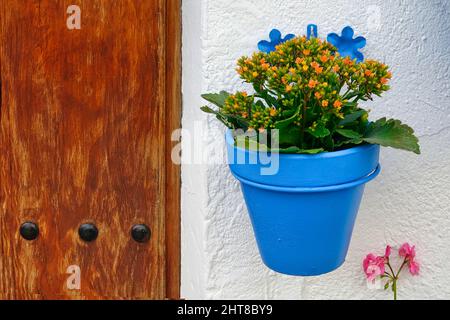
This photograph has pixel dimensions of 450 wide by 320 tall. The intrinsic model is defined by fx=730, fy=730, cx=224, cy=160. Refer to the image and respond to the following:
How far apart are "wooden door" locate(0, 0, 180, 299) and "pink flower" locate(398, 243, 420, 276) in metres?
0.56

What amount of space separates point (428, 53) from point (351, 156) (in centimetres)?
43

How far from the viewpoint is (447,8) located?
1636 millimetres

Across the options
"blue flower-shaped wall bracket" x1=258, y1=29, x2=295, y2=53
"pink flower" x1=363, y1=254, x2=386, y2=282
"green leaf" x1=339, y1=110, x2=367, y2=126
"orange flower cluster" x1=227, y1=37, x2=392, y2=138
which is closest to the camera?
"orange flower cluster" x1=227, y1=37, x2=392, y2=138

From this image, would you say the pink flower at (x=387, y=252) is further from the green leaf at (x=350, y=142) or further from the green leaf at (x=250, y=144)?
the green leaf at (x=250, y=144)

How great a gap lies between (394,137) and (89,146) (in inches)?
30.7

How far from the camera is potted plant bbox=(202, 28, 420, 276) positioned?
53.2 inches

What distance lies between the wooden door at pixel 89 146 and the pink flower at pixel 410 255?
1.85ft

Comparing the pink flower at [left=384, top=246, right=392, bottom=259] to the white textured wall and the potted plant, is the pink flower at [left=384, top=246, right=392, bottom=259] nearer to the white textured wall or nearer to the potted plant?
the white textured wall

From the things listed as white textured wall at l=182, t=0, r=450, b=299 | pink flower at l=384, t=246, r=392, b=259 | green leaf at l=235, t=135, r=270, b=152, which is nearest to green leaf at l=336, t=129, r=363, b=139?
green leaf at l=235, t=135, r=270, b=152

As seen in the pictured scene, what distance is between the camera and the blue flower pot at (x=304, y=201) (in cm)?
136

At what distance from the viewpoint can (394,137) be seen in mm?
1382

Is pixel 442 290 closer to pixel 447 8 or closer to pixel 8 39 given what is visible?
pixel 447 8

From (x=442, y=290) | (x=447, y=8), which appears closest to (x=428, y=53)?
(x=447, y=8)

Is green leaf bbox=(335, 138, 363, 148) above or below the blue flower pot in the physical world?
above
